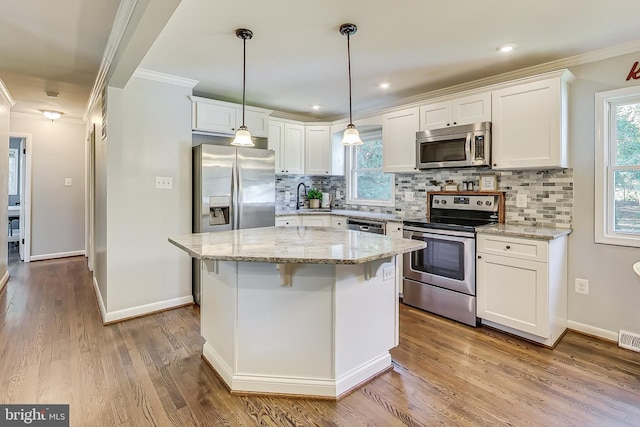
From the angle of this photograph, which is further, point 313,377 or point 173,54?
point 173,54

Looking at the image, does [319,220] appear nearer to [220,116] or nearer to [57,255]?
[220,116]

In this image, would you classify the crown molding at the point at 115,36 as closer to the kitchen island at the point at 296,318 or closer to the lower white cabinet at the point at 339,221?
the kitchen island at the point at 296,318

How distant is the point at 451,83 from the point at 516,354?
2644 millimetres

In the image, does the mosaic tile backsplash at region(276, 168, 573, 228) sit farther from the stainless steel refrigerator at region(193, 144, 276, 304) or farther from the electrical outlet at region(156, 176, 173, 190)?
the electrical outlet at region(156, 176, 173, 190)

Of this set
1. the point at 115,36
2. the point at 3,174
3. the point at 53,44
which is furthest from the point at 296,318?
the point at 3,174

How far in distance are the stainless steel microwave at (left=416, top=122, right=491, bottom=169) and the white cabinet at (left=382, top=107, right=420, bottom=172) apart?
12 centimetres

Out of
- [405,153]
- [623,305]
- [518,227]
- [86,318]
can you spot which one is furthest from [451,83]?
[86,318]

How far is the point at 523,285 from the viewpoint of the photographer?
271 centimetres

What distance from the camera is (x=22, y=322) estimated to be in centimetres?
304

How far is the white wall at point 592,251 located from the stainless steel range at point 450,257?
25.8 inches

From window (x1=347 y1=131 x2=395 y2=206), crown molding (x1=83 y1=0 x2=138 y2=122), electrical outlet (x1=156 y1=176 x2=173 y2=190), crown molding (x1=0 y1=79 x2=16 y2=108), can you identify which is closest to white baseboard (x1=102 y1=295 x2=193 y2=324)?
electrical outlet (x1=156 y1=176 x2=173 y2=190)

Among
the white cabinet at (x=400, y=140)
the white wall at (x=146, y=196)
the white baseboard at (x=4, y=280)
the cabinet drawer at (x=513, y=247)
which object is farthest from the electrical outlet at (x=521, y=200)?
the white baseboard at (x=4, y=280)

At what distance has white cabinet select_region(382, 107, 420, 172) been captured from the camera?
374 cm

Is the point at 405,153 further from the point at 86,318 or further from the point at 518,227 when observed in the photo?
the point at 86,318
